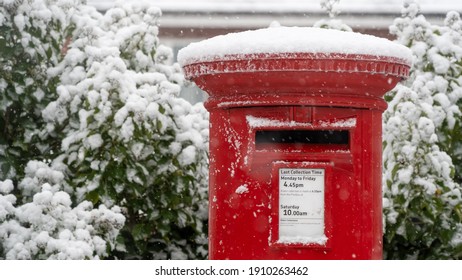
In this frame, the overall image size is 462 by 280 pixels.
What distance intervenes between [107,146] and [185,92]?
4308mm

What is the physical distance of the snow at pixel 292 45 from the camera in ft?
8.28

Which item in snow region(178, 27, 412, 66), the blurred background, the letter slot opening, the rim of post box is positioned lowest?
the letter slot opening

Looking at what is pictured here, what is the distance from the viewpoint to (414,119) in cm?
377

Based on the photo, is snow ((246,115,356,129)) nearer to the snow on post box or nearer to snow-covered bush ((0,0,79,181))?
the snow on post box

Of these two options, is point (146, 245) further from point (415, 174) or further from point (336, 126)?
point (336, 126)

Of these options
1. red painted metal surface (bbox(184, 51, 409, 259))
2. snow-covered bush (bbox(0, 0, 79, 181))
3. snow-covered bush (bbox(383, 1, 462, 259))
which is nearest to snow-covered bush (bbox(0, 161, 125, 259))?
snow-covered bush (bbox(0, 0, 79, 181))

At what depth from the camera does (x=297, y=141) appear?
259cm

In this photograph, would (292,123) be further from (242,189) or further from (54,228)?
(54,228)

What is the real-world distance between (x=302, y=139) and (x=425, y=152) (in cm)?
133

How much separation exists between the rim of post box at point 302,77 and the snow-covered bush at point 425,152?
114 cm

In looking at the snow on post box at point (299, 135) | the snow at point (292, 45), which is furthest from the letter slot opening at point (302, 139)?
the snow at point (292, 45)

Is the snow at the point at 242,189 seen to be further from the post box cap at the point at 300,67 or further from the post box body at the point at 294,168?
the post box cap at the point at 300,67

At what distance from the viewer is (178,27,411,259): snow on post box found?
100 inches

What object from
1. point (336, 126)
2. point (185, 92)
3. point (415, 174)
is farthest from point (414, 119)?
point (185, 92)
